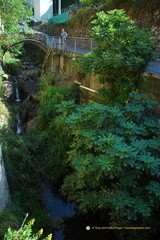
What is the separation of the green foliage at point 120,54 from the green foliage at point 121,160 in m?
1.43

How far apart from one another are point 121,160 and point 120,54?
3.52 meters

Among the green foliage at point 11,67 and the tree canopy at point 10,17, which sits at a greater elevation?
the tree canopy at point 10,17

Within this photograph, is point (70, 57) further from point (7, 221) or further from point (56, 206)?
point (7, 221)

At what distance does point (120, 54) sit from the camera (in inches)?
239

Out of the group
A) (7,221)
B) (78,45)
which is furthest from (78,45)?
(7,221)

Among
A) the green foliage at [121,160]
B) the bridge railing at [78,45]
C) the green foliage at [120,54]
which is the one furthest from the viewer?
the bridge railing at [78,45]

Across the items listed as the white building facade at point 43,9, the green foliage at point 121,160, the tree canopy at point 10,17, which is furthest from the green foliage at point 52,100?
the white building facade at point 43,9

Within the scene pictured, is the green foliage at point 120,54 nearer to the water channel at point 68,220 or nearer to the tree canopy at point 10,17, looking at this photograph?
the water channel at point 68,220

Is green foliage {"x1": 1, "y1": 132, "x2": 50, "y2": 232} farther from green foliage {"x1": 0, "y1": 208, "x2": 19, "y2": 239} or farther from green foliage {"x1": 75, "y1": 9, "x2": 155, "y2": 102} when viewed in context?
green foliage {"x1": 75, "y1": 9, "x2": 155, "y2": 102}

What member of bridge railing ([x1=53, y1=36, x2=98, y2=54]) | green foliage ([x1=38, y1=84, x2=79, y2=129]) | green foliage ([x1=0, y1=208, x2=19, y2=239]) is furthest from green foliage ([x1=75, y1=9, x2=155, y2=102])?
green foliage ([x1=0, y1=208, x2=19, y2=239])

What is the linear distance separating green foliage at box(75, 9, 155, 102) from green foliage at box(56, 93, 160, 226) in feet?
4.69

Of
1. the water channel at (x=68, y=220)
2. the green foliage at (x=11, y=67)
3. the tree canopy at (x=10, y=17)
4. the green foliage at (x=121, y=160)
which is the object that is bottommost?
the water channel at (x=68, y=220)

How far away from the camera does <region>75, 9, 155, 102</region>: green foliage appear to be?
243 inches

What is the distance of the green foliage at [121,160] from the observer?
411 cm
